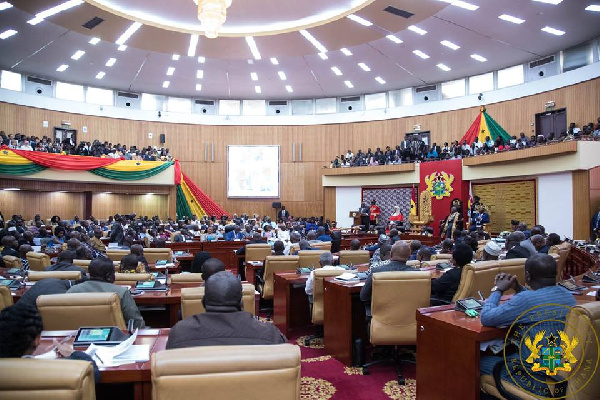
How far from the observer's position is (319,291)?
17.0 ft

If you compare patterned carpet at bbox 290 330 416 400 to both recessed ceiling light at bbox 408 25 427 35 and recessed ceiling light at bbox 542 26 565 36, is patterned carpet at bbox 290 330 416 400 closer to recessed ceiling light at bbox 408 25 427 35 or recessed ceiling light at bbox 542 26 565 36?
recessed ceiling light at bbox 408 25 427 35

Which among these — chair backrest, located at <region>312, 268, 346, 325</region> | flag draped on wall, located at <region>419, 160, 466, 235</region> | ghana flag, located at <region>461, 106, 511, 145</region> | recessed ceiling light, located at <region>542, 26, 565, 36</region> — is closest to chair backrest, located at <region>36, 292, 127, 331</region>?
chair backrest, located at <region>312, 268, 346, 325</region>

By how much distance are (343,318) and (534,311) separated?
2.23 m

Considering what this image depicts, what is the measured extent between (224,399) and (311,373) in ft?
9.43

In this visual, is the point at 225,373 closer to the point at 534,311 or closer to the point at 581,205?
the point at 534,311

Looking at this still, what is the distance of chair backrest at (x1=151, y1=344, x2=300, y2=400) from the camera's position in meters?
1.66

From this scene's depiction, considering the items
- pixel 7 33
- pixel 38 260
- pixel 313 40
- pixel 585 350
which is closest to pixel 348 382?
pixel 585 350

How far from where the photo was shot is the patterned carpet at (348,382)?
12.6ft

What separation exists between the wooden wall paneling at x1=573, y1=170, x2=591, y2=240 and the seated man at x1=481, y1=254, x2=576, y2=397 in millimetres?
11846

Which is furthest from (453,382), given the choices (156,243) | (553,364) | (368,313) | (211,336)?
(156,243)

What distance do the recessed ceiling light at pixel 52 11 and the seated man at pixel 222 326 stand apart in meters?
13.8

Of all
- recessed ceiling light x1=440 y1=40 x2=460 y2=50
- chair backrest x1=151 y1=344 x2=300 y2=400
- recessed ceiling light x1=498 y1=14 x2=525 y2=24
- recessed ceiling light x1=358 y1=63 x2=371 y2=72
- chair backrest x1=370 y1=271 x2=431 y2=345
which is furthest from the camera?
recessed ceiling light x1=358 y1=63 x2=371 y2=72

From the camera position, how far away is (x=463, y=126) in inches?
773

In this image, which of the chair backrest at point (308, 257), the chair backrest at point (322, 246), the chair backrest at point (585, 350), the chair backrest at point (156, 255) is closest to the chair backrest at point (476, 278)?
the chair backrest at point (585, 350)
